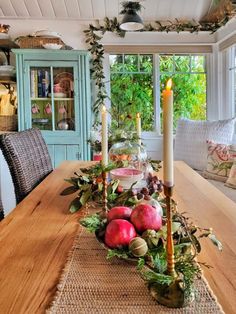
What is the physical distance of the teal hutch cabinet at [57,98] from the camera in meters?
3.32

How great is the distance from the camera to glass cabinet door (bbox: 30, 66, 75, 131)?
11.1 feet

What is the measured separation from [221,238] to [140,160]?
75 centimetres

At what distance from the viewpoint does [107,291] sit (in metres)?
0.67

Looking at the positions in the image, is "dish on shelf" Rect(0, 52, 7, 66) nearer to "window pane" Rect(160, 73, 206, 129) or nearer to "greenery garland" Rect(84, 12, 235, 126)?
"greenery garland" Rect(84, 12, 235, 126)

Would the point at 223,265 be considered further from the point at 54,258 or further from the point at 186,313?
the point at 54,258

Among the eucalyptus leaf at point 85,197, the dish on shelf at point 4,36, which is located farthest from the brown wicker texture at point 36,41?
the eucalyptus leaf at point 85,197

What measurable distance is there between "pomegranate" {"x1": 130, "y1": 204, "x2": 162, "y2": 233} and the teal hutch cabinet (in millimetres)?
2546

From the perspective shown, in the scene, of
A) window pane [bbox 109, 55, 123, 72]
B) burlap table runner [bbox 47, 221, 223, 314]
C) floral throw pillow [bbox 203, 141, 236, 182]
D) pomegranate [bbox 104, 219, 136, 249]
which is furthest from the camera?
window pane [bbox 109, 55, 123, 72]

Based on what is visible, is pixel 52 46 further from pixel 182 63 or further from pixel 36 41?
pixel 182 63

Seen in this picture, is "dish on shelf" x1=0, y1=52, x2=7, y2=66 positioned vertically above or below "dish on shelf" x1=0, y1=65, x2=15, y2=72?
above

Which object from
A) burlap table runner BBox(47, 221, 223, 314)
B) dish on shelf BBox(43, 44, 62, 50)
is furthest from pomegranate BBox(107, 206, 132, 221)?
dish on shelf BBox(43, 44, 62, 50)

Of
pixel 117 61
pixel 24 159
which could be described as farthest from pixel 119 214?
pixel 117 61

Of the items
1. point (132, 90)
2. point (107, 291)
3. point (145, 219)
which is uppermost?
point (132, 90)

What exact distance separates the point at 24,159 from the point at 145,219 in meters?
1.09
